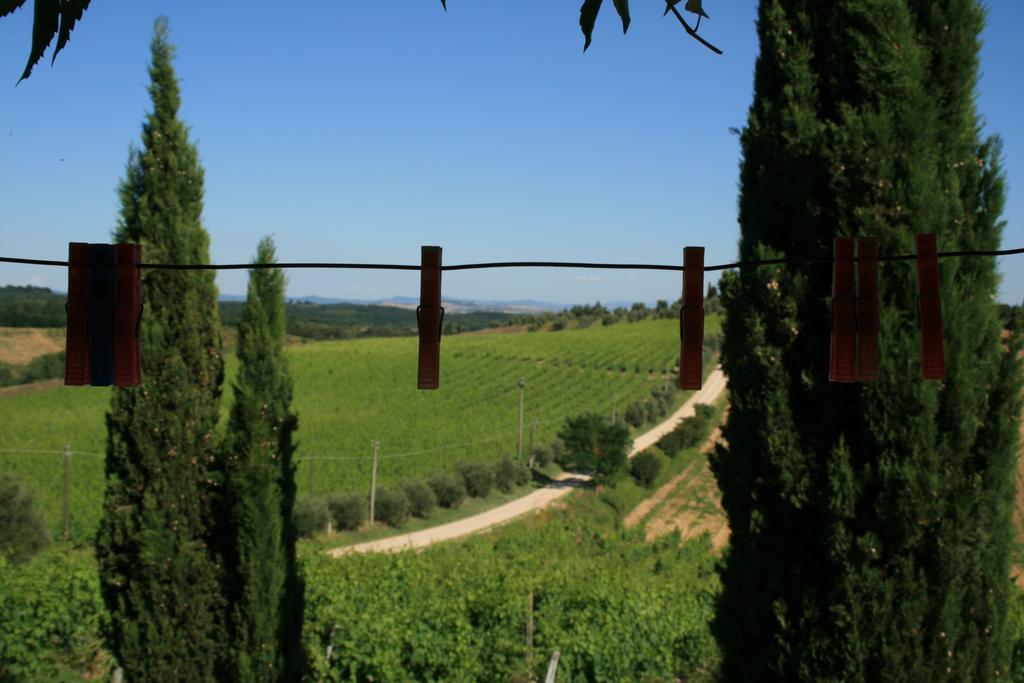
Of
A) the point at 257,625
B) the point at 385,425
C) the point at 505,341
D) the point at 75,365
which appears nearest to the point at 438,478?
the point at 385,425

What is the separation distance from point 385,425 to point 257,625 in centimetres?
2820

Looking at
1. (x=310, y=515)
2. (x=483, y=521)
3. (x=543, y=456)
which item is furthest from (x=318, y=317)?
(x=310, y=515)

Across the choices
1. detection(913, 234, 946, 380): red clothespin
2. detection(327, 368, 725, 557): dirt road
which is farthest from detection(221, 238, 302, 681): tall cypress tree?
detection(913, 234, 946, 380): red clothespin

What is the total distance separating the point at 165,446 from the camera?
308 inches

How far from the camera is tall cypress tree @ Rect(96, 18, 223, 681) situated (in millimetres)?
7520

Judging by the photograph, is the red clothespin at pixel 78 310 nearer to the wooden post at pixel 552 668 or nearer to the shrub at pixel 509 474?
the wooden post at pixel 552 668

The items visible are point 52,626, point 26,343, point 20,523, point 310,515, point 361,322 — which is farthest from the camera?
point 361,322

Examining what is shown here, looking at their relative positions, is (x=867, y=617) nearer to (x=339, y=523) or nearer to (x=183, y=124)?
(x=183, y=124)

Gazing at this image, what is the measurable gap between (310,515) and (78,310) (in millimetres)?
17843

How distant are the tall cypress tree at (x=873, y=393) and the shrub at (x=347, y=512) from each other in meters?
16.2

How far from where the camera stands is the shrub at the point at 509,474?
1016 inches

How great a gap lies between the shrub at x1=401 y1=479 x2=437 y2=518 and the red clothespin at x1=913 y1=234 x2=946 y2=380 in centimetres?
1997

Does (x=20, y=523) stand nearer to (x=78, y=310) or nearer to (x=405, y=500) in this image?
(x=405, y=500)

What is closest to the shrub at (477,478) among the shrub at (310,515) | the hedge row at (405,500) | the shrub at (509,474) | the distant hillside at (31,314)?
the hedge row at (405,500)
